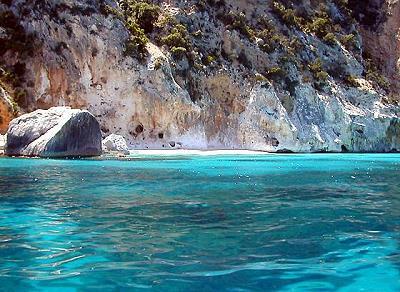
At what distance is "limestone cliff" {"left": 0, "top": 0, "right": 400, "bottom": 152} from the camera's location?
35219mm

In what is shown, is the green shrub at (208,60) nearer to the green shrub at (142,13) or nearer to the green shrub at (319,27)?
the green shrub at (142,13)

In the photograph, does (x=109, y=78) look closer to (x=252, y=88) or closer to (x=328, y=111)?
(x=252, y=88)

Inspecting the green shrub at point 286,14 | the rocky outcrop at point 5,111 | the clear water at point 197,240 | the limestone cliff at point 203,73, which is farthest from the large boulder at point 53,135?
the green shrub at point 286,14

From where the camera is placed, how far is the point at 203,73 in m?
41.0

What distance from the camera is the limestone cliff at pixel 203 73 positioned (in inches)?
1387

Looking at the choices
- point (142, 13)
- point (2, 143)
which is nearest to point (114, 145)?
point (2, 143)

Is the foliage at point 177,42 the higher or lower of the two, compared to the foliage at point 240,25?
lower

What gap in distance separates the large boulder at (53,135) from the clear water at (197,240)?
13.0 m

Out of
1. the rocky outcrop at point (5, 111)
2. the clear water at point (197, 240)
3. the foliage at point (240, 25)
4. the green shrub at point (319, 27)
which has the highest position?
Answer: the green shrub at point (319, 27)

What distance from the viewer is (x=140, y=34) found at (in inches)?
1526

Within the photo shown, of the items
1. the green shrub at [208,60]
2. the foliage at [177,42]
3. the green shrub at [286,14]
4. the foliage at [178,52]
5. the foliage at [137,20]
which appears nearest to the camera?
the foliage at [137,20]

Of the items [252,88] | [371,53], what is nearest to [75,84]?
[252,88]

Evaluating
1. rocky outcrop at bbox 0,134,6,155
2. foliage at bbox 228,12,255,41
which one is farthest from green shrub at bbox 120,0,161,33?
rocky outcrop at bbox 0,134,6,155

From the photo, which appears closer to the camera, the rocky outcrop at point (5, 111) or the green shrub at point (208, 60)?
the rocky outcrop at point (5, 111)
